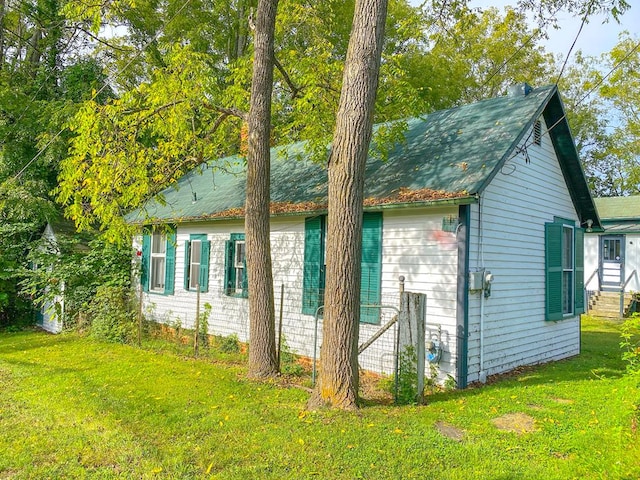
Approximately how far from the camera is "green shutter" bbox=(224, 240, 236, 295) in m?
11.0

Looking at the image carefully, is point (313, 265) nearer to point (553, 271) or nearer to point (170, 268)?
point (553, 271)

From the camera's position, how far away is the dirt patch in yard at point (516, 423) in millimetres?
5430

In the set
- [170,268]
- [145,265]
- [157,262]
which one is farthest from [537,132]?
[145,265]

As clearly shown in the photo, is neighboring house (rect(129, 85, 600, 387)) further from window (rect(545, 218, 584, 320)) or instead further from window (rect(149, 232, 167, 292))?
window (rect(149, 232, 167, 292))

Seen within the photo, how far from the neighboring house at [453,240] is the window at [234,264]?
2cm

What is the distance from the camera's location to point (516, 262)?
8.56 meters

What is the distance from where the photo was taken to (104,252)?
12.9 metres

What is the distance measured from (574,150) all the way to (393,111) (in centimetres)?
372

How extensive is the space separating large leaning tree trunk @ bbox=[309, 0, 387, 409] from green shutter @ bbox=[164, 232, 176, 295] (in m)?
7.50

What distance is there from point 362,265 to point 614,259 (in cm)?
1683

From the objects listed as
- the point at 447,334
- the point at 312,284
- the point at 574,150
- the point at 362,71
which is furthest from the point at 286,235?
the point at 574,150

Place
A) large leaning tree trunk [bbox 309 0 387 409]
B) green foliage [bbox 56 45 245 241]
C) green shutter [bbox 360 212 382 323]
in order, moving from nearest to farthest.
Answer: large leaning tree trunk [bbox 309 0 387 409] → green shutter [bbox 360 212 382 323] → green foliage [bbox 56 45 245 241]

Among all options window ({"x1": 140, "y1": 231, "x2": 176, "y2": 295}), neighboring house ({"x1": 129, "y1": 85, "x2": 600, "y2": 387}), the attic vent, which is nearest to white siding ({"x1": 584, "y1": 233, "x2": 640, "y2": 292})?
neighboring house ({"x1": 129, "y1": 85, "x2": 600, "y2": 387})

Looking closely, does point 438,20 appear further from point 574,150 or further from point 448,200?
point 448,200
